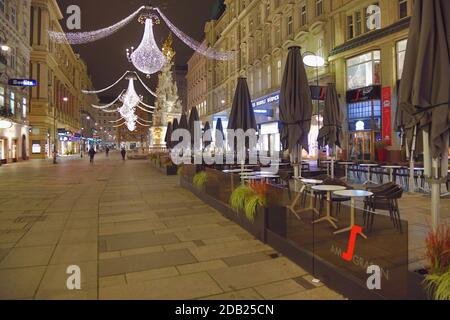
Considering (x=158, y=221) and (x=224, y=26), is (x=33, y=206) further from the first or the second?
(x=224, y=26)

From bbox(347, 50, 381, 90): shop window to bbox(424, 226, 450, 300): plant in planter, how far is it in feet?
71.2

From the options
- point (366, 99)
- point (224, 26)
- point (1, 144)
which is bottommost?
point (1, 144)

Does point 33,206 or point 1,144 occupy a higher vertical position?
point 1,144

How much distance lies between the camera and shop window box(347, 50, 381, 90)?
22.5 metres

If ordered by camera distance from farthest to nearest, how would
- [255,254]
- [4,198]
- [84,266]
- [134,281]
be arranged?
[4,198]
[255,254]
[84,266]
[134,281]

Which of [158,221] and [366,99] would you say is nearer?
[158,221]

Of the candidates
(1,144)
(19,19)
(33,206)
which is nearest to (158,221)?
(33,206)

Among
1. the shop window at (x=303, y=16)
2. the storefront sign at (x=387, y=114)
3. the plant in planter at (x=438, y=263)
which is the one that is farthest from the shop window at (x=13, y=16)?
the plant in planter at (x=438, y=263)

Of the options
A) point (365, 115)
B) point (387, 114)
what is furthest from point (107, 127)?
point (387, 114)

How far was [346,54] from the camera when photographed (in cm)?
2420

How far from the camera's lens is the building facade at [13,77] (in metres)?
29.2
